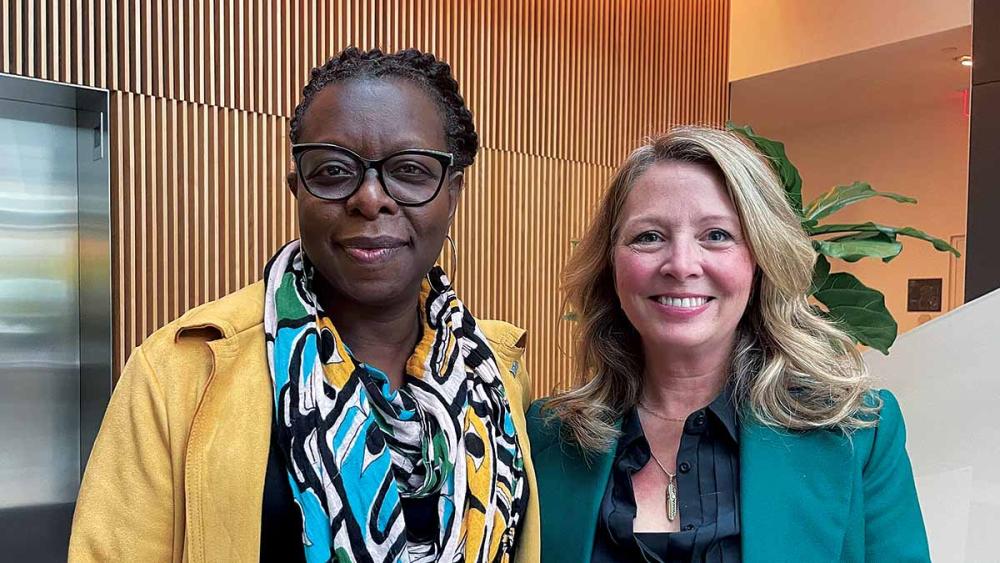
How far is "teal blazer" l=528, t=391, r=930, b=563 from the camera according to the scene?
1.45 meters

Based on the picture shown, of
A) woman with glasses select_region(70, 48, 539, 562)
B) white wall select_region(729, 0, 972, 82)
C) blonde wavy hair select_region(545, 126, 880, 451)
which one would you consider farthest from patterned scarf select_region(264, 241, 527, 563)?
white wall select_region(729, 0, 972, 82)

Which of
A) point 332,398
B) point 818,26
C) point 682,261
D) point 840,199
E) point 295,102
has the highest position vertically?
point 818,26

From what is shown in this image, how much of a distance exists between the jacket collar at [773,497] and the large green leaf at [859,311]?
0.88 meters

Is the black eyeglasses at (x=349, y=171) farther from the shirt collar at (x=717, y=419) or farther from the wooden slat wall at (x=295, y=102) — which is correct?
the wooden slat wall at (x=295, y=102)

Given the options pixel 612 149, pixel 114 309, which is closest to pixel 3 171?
pixel 114 309

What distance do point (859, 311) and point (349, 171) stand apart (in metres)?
1.77

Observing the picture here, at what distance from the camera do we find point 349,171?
1219 mm

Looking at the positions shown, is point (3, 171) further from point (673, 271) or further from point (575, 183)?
point (575, 183)

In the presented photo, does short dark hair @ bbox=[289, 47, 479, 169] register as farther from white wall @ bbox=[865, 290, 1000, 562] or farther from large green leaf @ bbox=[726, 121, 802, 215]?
white wall @ bbox=[865, 290, 1000, 562]

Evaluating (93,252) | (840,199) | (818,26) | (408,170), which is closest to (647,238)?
(408,170)

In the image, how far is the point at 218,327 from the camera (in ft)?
3.96

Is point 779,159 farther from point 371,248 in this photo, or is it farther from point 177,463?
point 177,463

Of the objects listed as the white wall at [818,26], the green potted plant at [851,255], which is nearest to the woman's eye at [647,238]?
the green potted plant at [851,255]

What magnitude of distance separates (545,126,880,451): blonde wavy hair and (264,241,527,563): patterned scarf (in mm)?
343
